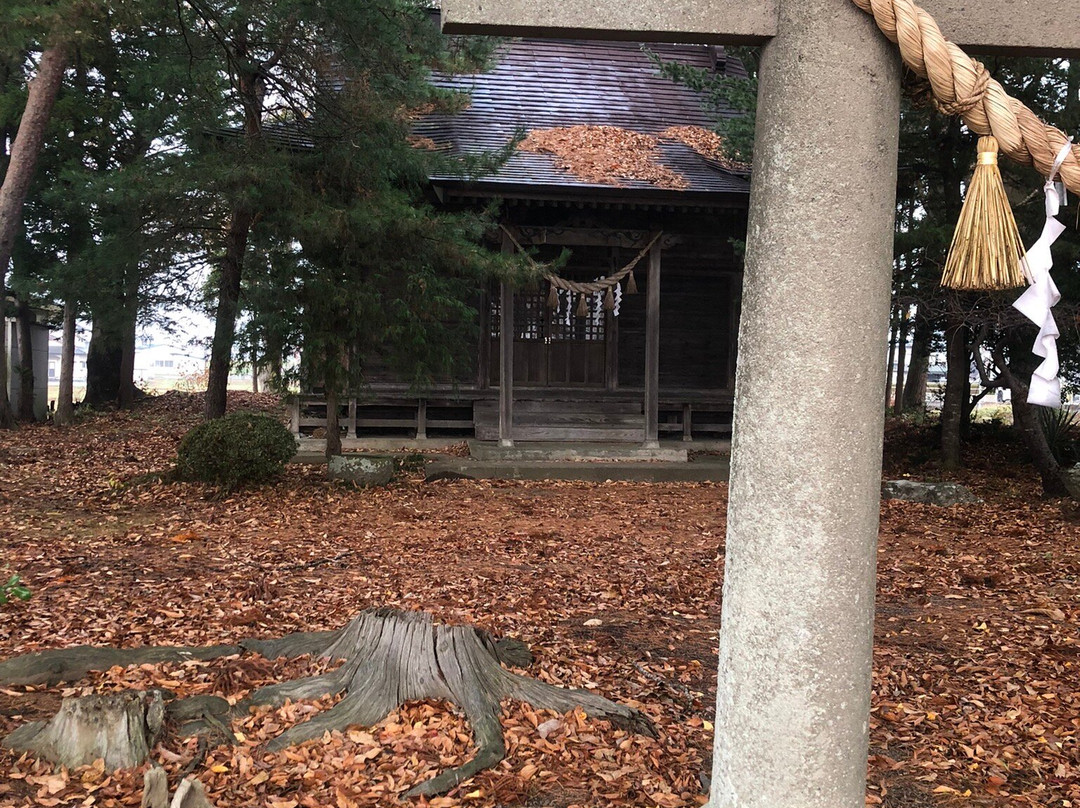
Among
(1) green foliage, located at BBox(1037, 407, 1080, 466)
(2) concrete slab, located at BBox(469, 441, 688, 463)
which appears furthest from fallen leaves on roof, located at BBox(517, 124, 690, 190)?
(1) green foliage, located at BBox(1037, 407, 1080, 466)

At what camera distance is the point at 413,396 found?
13562 millimetres

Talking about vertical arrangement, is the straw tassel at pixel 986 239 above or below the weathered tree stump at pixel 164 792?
above

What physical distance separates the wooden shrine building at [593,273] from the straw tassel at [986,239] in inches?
417

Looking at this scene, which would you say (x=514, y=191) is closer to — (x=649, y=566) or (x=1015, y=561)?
(x=649, y=566)

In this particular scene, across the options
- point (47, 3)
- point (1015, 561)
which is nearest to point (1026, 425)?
point (1015, 561)

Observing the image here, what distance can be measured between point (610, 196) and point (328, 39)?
4737 millimetres

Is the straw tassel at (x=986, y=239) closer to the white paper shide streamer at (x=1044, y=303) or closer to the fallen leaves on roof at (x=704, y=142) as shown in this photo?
the white paper shide streamer at (x=1044, y=303)

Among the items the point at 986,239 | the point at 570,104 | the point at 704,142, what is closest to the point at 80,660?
the point at 986,239

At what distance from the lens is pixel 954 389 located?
12.2m

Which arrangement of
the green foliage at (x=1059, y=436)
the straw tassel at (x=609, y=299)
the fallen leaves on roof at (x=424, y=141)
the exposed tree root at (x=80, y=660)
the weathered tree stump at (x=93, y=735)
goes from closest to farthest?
the weathered tree stump at (x=93, y=735), the exposed tree root at (x=80, y=660), the green foliage at (x=1059, y=436), the fallen leaves on roof at (x=424, y=141), the straw tassel at (x=609, y=299)

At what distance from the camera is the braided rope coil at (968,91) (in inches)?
67.1

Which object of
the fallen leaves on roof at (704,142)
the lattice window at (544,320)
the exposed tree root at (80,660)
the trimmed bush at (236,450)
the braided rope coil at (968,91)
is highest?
the fallen leaves on roof at (704,142)

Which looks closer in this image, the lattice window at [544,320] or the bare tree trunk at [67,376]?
the lattice window at [544,320]

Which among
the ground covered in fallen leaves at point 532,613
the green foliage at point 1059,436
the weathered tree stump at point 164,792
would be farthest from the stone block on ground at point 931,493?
the weathered tree stump at point 164,792
